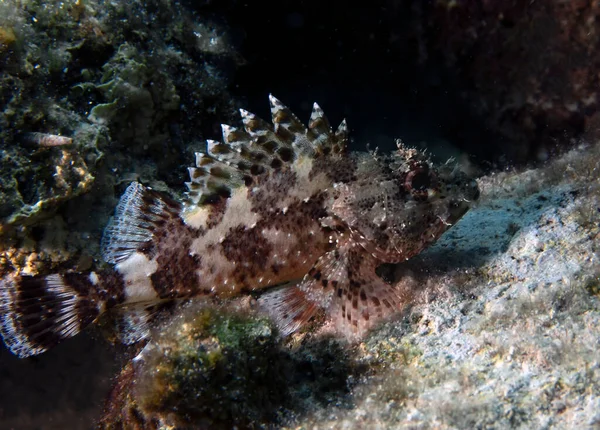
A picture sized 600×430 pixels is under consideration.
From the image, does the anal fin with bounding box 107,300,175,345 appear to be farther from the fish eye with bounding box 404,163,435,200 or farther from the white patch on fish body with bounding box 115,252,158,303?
the fish eye with bounding box 404,163,435,200

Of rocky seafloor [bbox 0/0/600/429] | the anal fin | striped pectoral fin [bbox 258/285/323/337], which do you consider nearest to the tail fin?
the anal fin

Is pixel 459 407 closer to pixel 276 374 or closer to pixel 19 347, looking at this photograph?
pixel 276 374

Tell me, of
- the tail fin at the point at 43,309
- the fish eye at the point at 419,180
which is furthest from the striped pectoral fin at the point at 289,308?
the tail fin at the point at 43,309

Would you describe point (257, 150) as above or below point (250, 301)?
above

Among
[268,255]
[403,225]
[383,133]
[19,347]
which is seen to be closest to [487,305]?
[403,225]

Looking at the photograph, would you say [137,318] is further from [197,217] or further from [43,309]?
[197,217]

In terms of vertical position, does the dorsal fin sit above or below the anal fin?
above

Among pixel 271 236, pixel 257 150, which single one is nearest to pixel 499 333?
pixel 271 236
